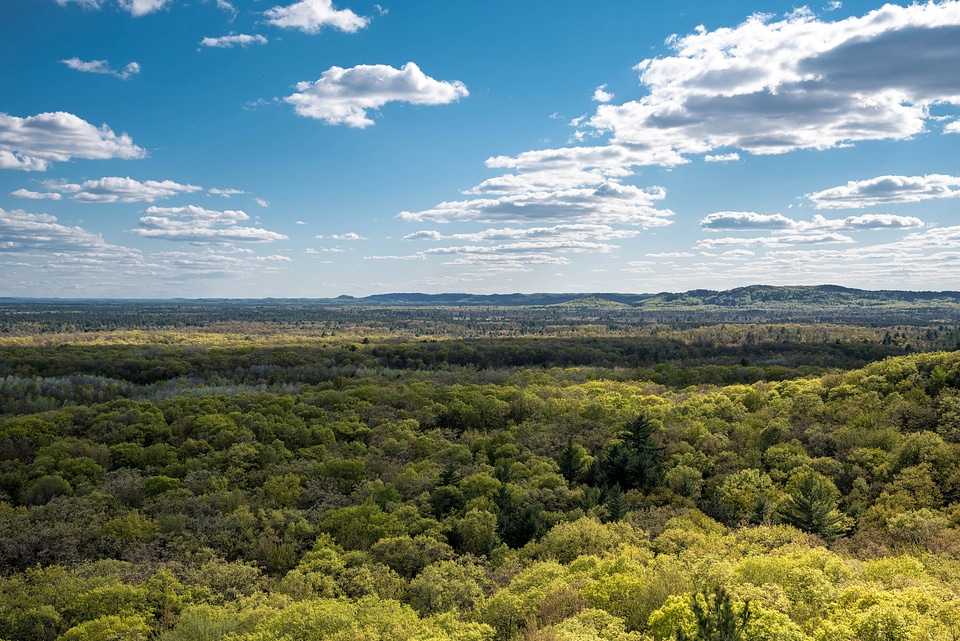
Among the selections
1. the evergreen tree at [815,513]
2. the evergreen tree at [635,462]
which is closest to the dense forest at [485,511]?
the evergreen tree at [815,513]

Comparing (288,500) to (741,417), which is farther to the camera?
(741,417)

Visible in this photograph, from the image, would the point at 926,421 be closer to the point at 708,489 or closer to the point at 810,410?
the point at 810,410

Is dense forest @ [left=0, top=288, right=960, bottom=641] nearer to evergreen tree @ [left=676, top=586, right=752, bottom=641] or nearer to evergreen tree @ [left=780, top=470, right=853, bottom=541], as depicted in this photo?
evergreen tree @ [left=676, top=586, right=752, bottom=641]

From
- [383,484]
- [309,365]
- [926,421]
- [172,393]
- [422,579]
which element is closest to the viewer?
[422,579]

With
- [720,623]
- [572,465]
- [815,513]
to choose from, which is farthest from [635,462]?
[720,623]

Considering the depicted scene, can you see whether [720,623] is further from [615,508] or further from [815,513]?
[615,508]

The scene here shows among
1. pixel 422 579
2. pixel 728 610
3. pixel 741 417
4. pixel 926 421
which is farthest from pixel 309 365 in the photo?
pixel 728 610

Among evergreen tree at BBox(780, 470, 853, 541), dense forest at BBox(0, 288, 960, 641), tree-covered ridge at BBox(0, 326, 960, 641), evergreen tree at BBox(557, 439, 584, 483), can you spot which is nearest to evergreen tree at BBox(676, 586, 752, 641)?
dense forest at BBox(0, 288, 960, 641)
